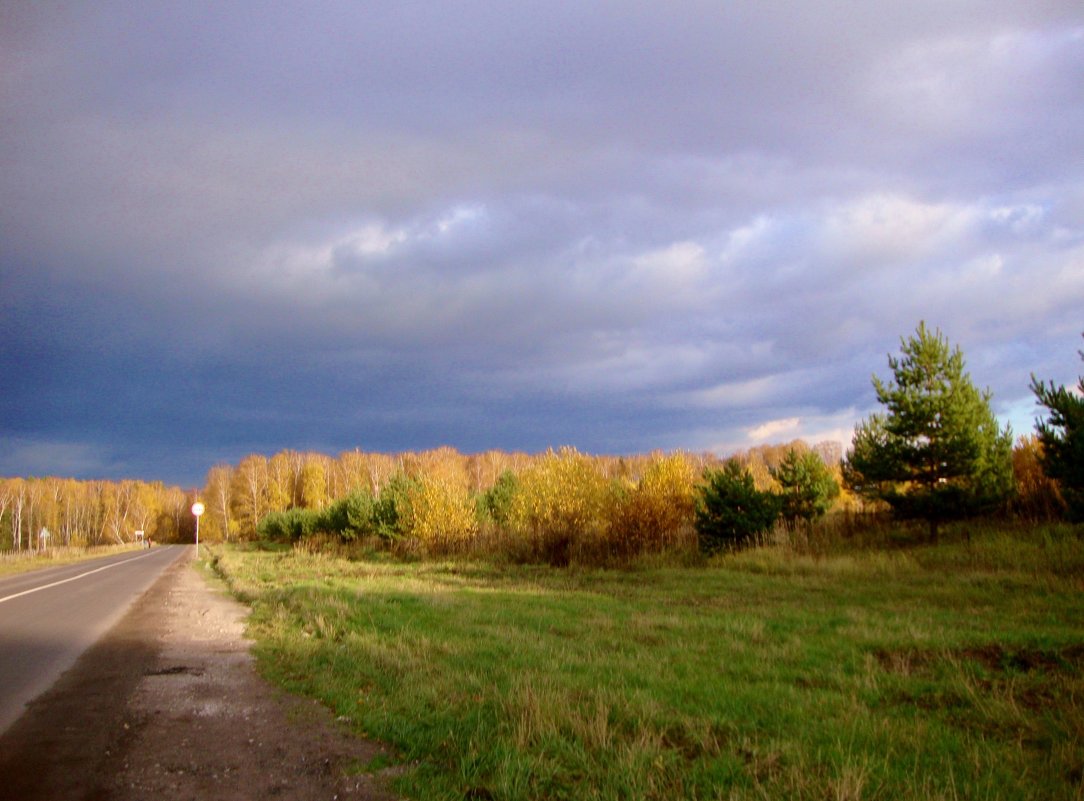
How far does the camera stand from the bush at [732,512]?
24.7 m

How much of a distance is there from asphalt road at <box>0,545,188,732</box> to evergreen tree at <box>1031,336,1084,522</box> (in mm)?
20700

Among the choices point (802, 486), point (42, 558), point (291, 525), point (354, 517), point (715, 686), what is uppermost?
point (802, 486)

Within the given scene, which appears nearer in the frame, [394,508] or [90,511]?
[394,508]

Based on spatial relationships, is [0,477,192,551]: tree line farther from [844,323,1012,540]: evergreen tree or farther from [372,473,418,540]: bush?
[844,323,1012,540]: evergreen tree

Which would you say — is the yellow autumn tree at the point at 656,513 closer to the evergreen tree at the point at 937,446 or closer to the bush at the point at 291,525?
the evergreen tree at the point at 937,446

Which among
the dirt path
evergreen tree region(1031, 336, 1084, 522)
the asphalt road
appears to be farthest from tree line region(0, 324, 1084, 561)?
the dirt path

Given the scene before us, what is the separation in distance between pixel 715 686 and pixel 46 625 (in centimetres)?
1286

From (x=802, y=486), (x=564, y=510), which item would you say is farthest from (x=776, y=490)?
(x=564, y=510)

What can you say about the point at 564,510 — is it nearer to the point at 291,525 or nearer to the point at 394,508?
the point at 394,508

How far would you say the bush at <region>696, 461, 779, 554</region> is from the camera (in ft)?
81.0

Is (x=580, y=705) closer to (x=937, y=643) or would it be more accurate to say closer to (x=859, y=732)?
(x=859, y=732)

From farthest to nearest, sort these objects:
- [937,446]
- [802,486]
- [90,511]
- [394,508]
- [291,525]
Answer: [90,511] < [291,525] < [394,508] < [802,486] < [937,446]

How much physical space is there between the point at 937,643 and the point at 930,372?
18357 millimetres

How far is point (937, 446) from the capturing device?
2333 cm
